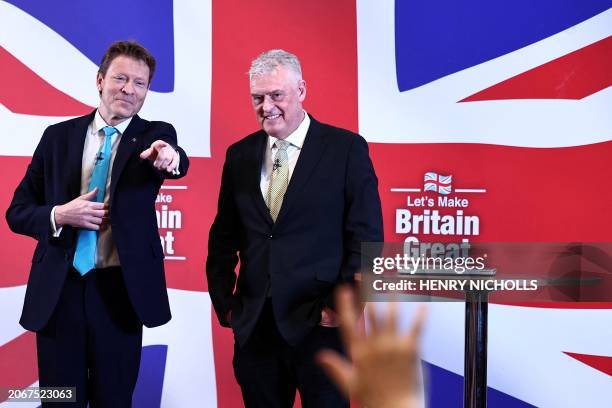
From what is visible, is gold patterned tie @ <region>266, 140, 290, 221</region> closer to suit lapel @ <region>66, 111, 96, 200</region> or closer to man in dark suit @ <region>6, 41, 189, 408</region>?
man in dark suit @ <region>6, 41, 189, 408</region>

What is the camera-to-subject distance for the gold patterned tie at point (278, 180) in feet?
8.57

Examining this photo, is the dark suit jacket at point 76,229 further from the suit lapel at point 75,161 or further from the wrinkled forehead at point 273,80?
the wrinkled forehead at point 273,80

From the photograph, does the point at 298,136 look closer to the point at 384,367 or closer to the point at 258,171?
the point at 258,171

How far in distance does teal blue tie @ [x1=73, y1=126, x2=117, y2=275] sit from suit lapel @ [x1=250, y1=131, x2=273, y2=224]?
48 centimetres

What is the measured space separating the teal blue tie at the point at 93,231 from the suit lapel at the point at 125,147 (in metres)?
0.05

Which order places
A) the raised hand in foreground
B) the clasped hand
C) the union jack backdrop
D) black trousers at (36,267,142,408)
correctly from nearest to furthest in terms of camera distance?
the raised hand in foreground → the clasped hand → black trousers at (36,267,142,408) → the union jack backdrop

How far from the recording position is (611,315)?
3549mm

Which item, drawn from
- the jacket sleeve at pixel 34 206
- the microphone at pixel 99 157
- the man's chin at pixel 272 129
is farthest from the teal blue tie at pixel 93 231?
the man's chin at pixel 272 129

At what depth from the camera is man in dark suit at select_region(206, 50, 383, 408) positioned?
254 cm

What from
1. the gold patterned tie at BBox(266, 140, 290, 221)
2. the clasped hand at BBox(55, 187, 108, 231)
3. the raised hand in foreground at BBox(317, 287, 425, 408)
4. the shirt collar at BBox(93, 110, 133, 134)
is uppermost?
the shirt collar at BBox(93, 110, 133, 134)

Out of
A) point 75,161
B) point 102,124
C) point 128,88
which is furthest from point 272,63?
point 75,161

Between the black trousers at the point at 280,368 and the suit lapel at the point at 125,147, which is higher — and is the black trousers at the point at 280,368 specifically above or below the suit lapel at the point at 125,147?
below

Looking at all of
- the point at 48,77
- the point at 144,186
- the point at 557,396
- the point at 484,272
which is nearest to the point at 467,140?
the point at 557,396

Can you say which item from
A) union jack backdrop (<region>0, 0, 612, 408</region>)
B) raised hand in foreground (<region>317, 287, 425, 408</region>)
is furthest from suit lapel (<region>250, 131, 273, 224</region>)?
raised hand in foreground (<region>317, 287, 425, 408</region>)
